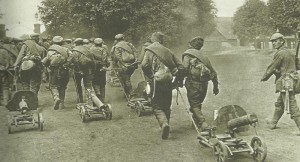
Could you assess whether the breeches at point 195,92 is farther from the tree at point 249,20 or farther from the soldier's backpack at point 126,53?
the tree at point 249,20

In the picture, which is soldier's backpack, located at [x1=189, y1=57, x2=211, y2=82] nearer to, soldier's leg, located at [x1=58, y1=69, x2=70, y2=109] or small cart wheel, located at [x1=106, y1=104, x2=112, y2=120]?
small cart wheel, located at [x1=106, y1=104, x2=112, y2=120]

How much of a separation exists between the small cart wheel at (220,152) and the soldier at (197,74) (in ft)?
3.95

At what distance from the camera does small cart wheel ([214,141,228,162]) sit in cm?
541

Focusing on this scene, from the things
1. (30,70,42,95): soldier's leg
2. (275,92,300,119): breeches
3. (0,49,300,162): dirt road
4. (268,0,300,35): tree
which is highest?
(268,0,300,35): tree

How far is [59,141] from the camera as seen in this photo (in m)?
7.04

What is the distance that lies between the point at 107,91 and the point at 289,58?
754cm

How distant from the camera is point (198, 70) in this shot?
700 centimetres

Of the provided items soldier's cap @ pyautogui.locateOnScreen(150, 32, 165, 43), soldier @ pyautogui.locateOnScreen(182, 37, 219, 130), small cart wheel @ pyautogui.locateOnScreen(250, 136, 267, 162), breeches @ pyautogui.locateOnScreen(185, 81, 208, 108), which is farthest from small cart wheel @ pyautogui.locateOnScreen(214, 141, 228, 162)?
soldier's cap @ pyautogui.locateOnScreen(150, 32, 165, 43)

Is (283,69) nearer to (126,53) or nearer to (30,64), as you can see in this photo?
(126,53)

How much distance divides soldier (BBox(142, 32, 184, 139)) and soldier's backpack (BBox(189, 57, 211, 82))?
261 millimetres

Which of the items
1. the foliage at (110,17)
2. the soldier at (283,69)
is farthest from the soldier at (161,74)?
the foliage at (110,17)

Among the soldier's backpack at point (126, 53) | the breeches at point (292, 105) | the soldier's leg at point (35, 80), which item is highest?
the soldier's backpack at point (126, 53)

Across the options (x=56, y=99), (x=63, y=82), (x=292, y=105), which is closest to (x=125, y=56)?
(x=63, y=82)

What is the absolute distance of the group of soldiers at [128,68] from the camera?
7.09 m
